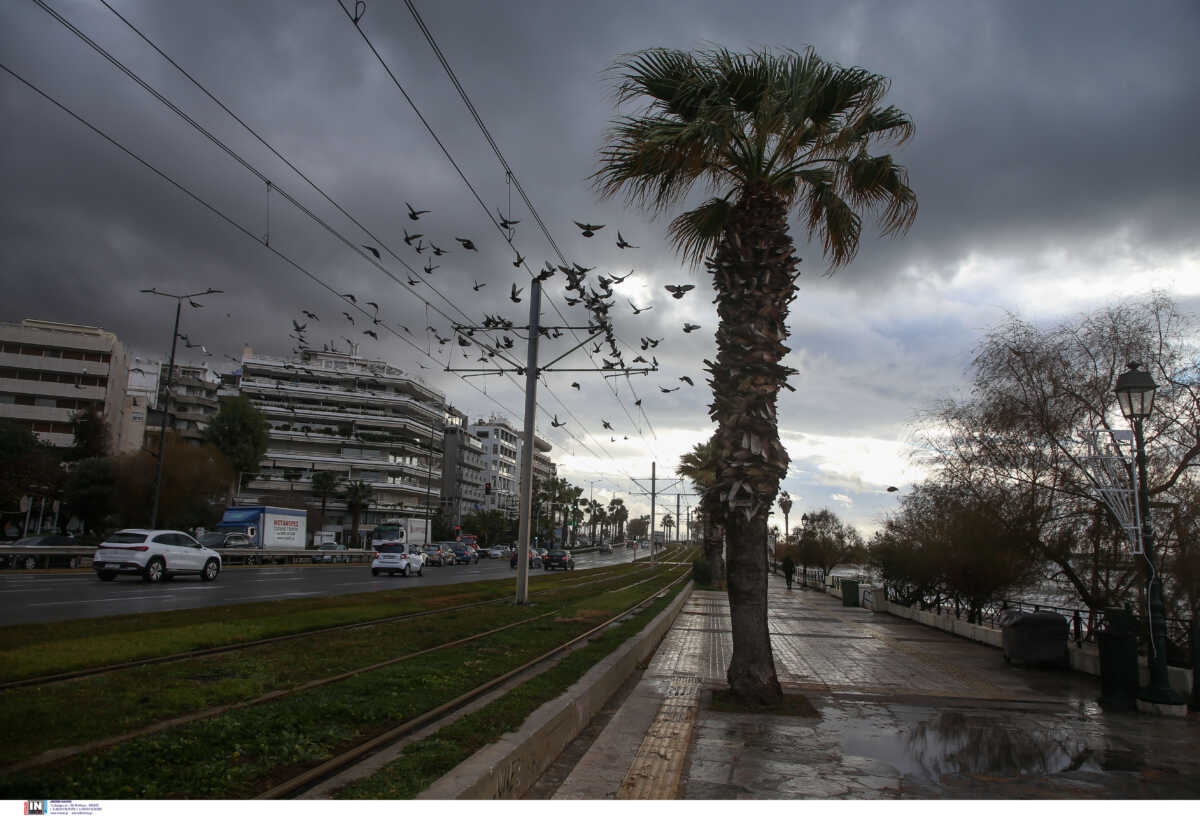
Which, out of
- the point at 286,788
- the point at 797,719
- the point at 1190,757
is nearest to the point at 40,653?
the point at 286,788

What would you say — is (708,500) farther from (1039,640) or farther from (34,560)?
(34,560)

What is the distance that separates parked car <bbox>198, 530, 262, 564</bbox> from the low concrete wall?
33.6 metres

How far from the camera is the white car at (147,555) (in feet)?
74.8

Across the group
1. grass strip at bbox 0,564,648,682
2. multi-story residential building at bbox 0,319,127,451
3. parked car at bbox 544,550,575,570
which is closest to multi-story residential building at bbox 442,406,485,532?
multi-story residential building at bbox 0,319,127,451

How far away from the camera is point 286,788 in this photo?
14.8 ft

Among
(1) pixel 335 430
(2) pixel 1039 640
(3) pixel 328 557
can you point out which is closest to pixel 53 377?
(1) pixel 335 430

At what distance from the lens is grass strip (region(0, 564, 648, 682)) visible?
845 centimetres

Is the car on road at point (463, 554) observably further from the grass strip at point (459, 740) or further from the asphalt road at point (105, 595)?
the grass strip at point (459, 740)

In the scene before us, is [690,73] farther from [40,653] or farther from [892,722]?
[40,653]

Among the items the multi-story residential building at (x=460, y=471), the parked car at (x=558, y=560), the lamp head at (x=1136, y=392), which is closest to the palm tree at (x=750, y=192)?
the lamp head at (x=1136, y=392)

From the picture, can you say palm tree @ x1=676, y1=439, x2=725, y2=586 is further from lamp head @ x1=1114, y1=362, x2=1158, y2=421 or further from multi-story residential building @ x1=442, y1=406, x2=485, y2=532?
multi-story residential building @ x1=442, y1=406, x2=485, y2=532

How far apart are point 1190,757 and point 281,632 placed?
39.7ft

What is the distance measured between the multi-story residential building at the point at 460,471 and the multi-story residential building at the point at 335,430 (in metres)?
17.1

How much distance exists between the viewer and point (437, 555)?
56.1m
